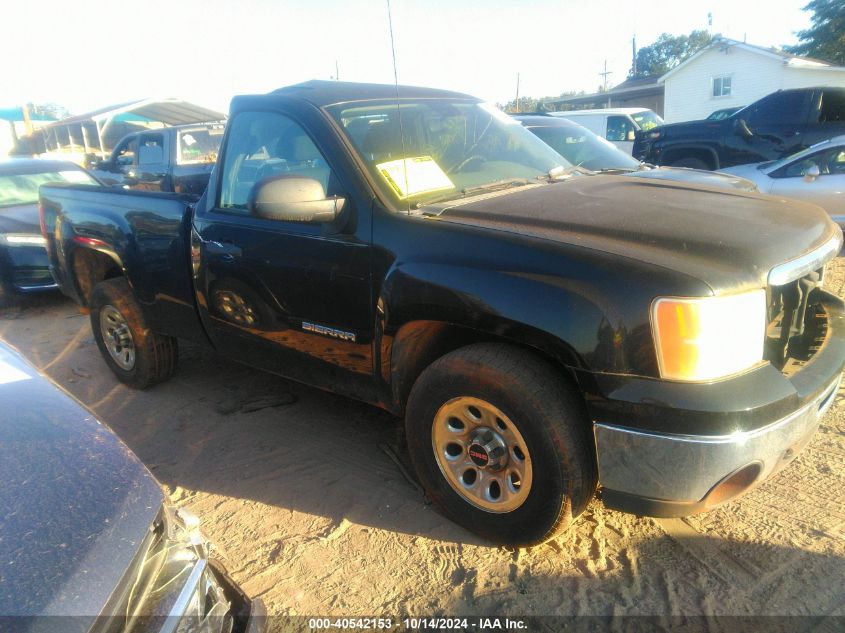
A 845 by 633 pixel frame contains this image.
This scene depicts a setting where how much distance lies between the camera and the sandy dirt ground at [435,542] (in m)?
2.32

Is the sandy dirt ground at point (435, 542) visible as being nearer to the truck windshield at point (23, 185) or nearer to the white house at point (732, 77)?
the truck windshield at point (23, 185)

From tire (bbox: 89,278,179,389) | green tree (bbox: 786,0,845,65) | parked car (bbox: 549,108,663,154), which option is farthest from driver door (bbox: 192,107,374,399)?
green tree (bbox: 786,0,845,65)

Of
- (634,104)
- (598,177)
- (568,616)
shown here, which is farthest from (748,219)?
(634,104)

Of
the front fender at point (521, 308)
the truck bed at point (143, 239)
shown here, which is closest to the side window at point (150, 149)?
the truck bed at point (143, 239)

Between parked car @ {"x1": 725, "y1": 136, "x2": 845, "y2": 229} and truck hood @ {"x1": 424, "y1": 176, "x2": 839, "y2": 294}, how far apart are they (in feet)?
16.8

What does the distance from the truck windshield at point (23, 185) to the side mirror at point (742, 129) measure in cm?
916

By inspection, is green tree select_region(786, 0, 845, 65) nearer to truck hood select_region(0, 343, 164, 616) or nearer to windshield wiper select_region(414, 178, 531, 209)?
windshield wiper select_region(414, 178, 531, 209)

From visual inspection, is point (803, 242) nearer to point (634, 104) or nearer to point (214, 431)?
point (214, 431)

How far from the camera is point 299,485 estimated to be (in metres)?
3.18

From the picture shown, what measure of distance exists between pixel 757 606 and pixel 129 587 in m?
2.07

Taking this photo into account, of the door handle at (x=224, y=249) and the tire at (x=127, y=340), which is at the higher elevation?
the door handle at (x=224, y=249)

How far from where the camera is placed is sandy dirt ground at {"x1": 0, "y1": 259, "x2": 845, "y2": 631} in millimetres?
2320

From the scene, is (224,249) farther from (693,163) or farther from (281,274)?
(693,163)

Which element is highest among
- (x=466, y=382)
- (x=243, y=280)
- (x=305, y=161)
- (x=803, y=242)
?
(x=305, y=161)
